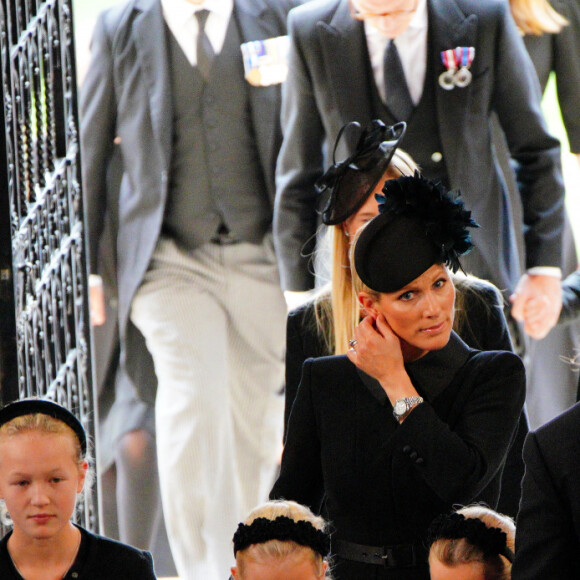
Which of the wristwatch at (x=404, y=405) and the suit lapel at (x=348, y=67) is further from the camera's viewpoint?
the suit lapel at (x=348, y=67)

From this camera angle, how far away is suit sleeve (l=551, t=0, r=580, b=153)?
405 centimetres

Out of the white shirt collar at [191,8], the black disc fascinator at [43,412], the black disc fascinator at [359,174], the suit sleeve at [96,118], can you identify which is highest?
the white shirt collar at [191,8]

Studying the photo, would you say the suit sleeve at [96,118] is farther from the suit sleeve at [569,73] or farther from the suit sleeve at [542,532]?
the suit sleeve at [542,532]

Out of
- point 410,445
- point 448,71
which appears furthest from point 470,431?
point 448,71

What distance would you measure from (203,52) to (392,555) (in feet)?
9.05

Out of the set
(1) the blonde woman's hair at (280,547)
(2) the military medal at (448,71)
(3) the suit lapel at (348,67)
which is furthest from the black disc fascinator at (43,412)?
(2) the military medal at (448,71)

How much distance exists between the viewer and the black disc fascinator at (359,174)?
2363mm

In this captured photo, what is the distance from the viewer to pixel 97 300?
416 centimetres

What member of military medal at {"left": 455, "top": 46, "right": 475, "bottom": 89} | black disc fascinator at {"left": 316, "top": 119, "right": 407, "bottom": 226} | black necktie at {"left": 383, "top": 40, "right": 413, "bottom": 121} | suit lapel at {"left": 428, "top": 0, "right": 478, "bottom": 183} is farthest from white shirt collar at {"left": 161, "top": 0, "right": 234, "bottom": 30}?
black disc fascinator at {"left": 316, "top": 119, "right": 407, "bottom": 226}

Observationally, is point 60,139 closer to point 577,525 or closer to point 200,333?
point 200,333

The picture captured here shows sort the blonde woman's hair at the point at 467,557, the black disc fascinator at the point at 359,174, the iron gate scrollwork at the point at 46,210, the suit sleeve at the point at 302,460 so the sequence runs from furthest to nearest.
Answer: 1. the iron gate scrollwork at the point at 46,210
2. the black disc fascinator at the point at 359,174
3. the suit sleeve at the point at 302,460
4. the blonde woman's hair at the point at 467,557

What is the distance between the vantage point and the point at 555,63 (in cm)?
405

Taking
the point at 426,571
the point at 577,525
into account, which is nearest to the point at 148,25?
the point at 426,571

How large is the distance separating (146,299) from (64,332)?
35 centimetres
